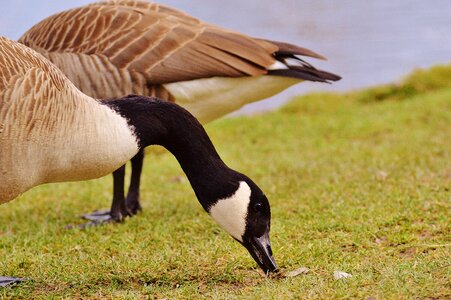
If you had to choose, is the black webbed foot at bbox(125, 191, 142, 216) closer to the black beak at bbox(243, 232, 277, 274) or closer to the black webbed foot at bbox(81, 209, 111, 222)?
the black webbed foot at bbox(81, 209, 111, 222)

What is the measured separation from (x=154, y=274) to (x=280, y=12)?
1692 centimetres

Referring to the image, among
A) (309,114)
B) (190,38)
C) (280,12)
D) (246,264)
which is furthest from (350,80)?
(246,264)

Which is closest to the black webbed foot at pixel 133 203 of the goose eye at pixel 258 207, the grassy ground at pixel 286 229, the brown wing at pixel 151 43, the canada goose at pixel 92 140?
the grassy ground at pixel 286 229

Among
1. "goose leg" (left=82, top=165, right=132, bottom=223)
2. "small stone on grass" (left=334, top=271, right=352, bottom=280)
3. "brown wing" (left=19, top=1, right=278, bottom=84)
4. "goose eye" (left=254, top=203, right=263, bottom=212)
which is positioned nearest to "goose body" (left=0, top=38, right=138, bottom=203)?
"goose eye" (left=254, top=203, right=263, bottom=212)

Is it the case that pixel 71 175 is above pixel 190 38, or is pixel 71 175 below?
below

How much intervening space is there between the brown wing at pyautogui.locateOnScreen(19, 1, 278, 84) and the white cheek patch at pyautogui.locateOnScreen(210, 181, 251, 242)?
2135 millimetres

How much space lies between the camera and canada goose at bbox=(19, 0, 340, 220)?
6.38m

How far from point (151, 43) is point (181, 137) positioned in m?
2.02

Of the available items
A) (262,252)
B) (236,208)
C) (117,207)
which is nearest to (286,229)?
(262,252)

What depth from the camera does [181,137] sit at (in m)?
4.81

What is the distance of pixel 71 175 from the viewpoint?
4.69 meters

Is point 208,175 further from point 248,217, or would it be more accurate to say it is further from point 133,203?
point 133,203

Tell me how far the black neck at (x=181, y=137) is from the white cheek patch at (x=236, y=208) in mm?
82

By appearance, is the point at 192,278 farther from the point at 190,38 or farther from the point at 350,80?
the point at 350,80
